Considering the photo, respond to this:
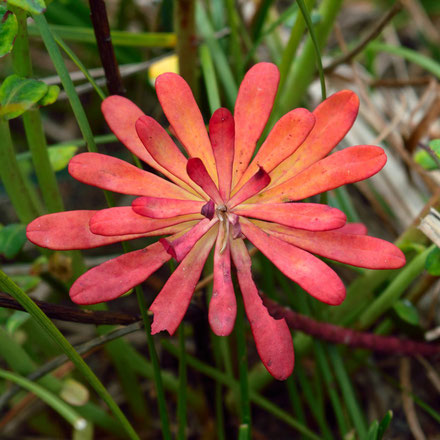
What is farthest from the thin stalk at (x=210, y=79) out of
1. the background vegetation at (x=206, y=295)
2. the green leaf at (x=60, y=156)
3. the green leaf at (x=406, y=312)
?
the green leaf at (x=406, y=312)

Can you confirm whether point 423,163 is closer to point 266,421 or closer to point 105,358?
point 266,421

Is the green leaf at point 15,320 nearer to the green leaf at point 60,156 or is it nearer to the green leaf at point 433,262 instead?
the green leaf at point 60,156

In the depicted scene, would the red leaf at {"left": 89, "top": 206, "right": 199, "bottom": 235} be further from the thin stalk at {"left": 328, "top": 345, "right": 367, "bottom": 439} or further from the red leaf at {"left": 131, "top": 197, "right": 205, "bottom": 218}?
the thin stalk at {"left": 328, "top": 345, "right": 367, "bottom": 439}

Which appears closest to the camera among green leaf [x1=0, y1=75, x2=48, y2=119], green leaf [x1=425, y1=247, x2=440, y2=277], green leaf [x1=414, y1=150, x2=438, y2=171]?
green leaf [x1=0, y1=75, x2=48, y2=119]

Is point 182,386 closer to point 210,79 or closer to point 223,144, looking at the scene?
point 223,144

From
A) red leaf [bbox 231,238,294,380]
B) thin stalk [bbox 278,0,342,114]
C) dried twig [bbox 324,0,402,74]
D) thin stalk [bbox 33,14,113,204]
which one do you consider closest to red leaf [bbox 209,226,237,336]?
red leaf [bbox 231,238,294,380]

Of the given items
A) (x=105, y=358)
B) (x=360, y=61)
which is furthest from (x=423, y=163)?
(x=360, y=61)
